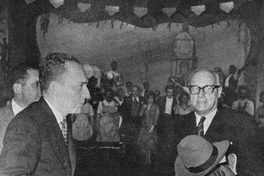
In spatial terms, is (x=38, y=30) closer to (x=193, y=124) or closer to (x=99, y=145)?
(x=99, y=145)

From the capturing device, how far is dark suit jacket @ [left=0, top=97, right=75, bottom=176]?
1620 millimetres

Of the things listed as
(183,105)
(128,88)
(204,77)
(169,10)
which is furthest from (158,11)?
(204,77)

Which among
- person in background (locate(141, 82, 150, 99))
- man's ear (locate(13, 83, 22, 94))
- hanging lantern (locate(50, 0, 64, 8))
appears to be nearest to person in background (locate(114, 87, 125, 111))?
person in background (locate(141, 82, 150, 99))

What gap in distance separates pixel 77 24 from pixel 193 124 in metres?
4.90

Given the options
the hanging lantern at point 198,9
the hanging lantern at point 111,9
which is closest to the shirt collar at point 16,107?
the hanging lantern at point 111,9

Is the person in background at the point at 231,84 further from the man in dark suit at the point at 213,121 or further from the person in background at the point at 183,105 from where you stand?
the man in dark suit at the point at 213,121

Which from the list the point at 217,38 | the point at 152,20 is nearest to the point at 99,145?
the point at 152,20

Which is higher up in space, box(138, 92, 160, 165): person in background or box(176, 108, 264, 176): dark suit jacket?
box(176, 108, 264, 176): dark suit jacket

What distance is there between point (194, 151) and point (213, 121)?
117 centimetres

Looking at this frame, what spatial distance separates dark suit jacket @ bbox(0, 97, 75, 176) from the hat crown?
629 mm

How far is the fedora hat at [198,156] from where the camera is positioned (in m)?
1.92

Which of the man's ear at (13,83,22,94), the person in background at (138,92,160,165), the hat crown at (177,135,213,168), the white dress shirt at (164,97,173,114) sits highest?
the man's ear at (13,83,22,94)

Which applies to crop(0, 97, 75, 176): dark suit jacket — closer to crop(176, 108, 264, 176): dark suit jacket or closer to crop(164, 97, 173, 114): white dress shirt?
crop(176, 108, 264, 176): dark suit jacket

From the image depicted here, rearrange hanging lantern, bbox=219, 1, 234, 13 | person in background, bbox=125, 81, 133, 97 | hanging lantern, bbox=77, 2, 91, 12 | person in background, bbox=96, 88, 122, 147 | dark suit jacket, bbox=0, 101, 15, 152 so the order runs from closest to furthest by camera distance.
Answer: dark suit jacket, bbox=0, 101, 15, 152 → hanging lantern, bbox=77, 2, 91, 12 → person in background, bbox=96, 88, 122, 147 → hanging lantern, bbox=219, 1, 234, 13 → person in background, bbox=125, 81, 133, 97
